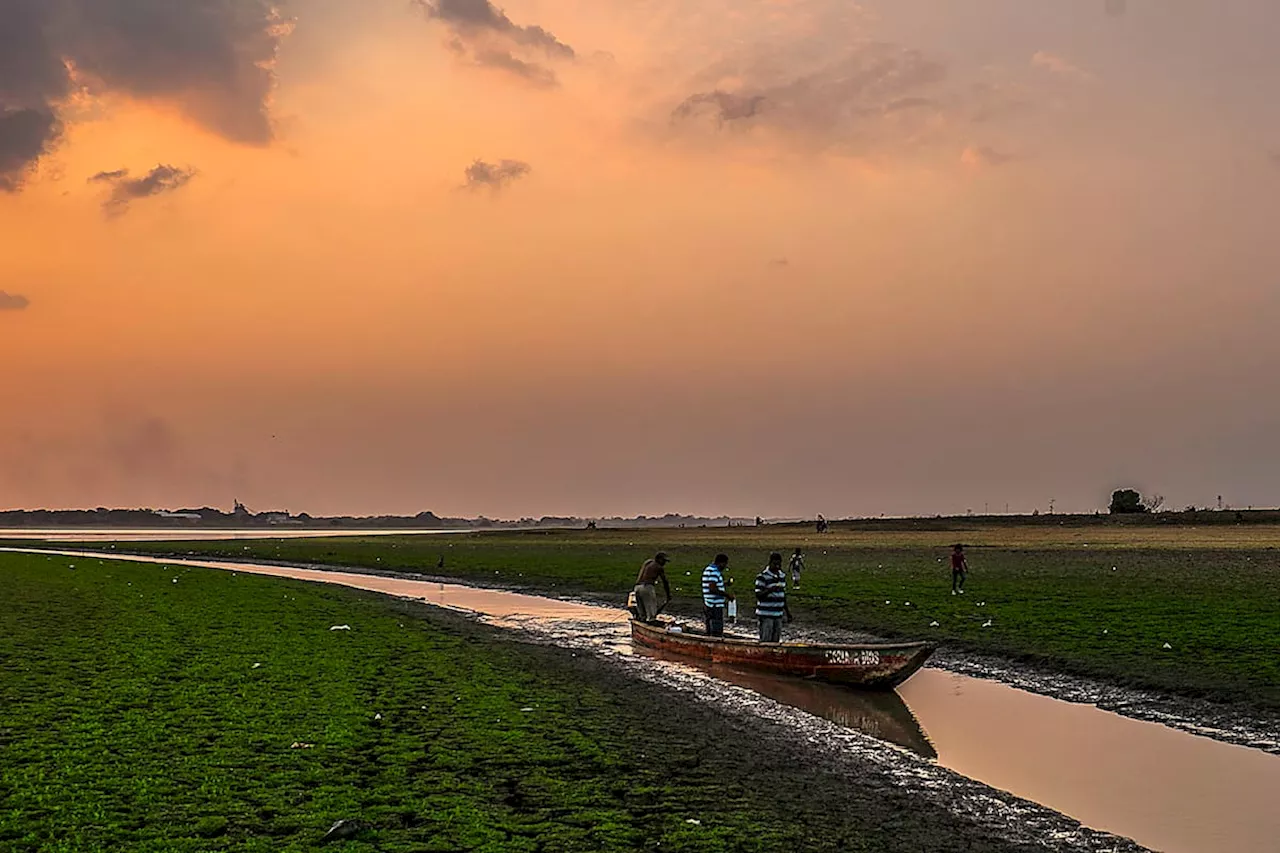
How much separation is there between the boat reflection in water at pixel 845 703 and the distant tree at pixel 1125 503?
585ft

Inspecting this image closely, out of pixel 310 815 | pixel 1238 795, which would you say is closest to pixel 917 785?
pixel 1238 795

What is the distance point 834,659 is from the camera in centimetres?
2552

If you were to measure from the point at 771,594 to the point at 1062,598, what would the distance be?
19.1 meters

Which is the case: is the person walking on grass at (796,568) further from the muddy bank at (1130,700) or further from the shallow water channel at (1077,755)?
the shallow water channel at (1077,755)

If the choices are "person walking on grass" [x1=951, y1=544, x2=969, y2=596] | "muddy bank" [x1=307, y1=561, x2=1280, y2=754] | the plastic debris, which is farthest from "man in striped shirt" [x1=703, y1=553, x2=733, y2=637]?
the plastic debris

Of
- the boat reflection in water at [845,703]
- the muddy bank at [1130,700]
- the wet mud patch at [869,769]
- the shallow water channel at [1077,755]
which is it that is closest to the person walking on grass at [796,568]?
the muddy bank at [1130,700]

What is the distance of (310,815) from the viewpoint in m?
12.7

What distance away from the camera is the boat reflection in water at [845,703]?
68.8 feet

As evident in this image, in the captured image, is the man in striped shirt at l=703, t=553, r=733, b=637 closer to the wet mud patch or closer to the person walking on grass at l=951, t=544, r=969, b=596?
the wet mud patch

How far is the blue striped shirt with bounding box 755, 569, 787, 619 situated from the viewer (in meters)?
28.6

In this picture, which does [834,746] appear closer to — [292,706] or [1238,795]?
[1238,795]

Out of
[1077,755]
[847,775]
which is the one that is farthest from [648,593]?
[847,775]

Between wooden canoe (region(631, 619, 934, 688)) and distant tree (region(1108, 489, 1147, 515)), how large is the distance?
584 feet

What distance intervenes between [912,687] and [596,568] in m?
46.1
